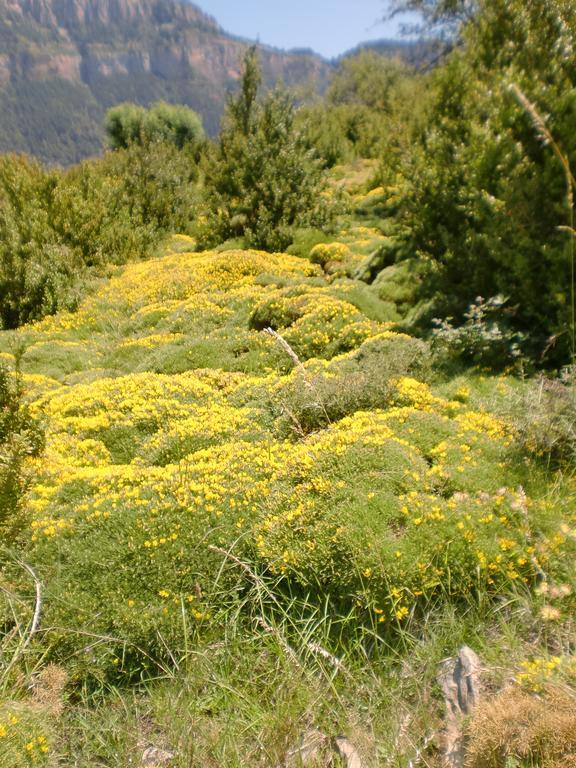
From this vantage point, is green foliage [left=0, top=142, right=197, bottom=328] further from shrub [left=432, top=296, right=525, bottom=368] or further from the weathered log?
the weathered log

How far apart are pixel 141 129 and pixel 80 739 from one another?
92.1ft

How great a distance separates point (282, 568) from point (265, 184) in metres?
12.6

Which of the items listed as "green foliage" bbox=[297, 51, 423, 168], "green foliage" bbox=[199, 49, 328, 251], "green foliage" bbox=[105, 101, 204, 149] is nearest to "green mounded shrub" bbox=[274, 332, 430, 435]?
"green foliage" bbox=[199, 49, 328, 251]

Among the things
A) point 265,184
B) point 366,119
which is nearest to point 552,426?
point 265,184

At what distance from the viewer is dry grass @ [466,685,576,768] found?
6.82 feet

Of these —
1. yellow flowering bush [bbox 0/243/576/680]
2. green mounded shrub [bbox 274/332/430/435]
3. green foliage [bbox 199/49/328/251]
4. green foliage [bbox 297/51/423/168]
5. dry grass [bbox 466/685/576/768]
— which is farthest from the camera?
green foliage [bbox 297/51/423/168]

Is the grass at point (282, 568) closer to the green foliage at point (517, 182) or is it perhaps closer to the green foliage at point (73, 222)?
the green foliage at point (517, 182)

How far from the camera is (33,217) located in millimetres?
12789

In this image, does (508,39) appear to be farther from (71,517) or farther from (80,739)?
(80,739)

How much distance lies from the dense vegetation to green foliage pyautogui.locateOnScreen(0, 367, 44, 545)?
0.09 ft

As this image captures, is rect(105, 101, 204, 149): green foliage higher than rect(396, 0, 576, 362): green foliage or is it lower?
higher

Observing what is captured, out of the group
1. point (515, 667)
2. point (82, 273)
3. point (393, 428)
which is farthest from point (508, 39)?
point (82, 273)

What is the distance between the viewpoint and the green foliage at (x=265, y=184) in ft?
46.4

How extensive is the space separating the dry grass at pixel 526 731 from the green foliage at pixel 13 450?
11.7 feet
